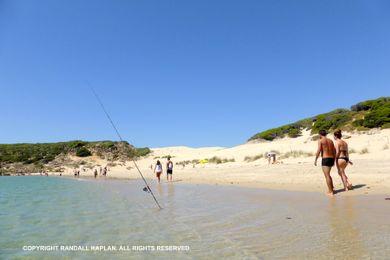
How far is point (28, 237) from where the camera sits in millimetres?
6852

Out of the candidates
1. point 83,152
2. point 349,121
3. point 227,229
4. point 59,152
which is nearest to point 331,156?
point 227,229

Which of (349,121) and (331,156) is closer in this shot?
(331,156)

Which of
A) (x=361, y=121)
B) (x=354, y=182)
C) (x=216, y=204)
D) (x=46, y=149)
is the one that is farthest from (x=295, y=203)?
(x=46, y=149)

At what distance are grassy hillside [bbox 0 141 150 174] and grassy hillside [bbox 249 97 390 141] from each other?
81.4ft

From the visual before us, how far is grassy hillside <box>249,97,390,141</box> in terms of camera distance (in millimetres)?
31812

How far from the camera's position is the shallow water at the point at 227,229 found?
4.76 meters

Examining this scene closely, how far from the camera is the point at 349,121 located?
117 ft

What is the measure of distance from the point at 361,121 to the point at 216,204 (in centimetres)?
2770

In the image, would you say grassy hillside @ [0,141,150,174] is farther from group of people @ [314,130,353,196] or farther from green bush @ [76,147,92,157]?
group of people @ [314,130,353,196]

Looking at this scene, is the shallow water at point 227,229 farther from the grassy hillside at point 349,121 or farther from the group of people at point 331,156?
the grassy hillside at point 349,121

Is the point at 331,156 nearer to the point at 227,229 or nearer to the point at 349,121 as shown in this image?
the point at 227,229

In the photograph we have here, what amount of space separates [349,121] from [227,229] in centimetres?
3263

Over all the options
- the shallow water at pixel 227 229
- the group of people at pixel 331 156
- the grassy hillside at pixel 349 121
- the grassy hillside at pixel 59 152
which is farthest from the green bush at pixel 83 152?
the group of people at pixel 331 156

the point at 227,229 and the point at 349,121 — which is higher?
the point at 349,121
